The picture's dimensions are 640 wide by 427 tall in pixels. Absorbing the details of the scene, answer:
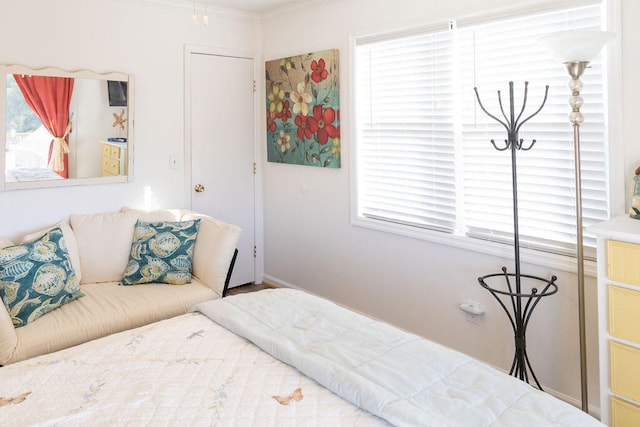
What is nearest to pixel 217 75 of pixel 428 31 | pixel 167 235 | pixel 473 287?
pixel 167 235

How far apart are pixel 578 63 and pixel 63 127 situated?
10.1ft

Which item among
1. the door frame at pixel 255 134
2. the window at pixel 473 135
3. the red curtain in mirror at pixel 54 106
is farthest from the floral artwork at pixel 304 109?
the red curtain in mirror at pixel 54 106

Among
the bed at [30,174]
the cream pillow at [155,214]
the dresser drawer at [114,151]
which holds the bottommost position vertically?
the cream pillow at [155,214]

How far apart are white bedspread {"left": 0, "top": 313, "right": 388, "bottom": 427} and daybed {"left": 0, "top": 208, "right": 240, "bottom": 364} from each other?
73 centimetres

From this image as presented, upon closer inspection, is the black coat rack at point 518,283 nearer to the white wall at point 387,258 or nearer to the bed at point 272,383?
the white wall at point 387,258

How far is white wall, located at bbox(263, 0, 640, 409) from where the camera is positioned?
250cm

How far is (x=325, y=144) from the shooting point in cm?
376

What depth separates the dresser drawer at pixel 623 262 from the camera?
182 cm

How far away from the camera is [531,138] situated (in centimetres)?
257

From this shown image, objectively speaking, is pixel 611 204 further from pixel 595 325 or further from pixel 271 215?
pixel 271 215

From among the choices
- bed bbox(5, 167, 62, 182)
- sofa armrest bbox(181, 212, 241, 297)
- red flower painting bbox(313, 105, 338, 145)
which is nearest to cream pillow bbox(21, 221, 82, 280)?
bed bbox(5, 167, 62, 182)

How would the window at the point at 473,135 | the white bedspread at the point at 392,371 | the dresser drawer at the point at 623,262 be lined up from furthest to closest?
1. the window at the point at 473,135
2. the dresser drawer at the point at 623,262
3. the white bedspread at the point at 392,371

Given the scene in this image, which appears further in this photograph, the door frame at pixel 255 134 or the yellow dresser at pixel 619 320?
the door frame at pixel 255 134

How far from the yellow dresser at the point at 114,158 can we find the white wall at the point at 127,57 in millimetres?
104
